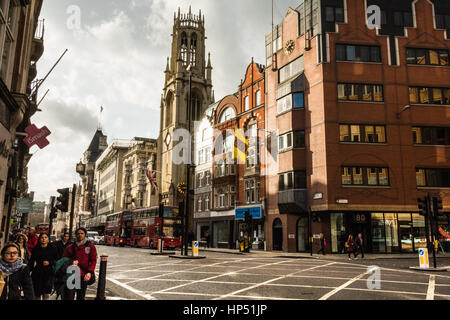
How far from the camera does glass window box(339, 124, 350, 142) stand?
99.3 feet

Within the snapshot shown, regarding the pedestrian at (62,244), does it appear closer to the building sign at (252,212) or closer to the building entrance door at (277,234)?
the building entrance door at (277,234)

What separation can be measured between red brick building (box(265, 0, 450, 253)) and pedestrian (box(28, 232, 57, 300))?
74.7 feet

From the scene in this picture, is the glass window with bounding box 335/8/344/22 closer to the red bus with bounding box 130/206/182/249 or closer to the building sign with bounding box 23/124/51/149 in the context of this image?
the red bus with bounding box 130/206/182/249

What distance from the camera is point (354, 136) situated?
3034 cm

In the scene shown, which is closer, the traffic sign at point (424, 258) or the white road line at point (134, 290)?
the white road line at point (134, 290)

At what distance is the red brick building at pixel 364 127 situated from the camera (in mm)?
29219

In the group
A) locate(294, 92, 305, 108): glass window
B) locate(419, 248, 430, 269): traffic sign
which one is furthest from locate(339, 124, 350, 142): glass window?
locate(419, 248, 430, 269): traffic sign

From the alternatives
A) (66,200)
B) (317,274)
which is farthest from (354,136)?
(66,200)

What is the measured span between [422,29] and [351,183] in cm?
1484

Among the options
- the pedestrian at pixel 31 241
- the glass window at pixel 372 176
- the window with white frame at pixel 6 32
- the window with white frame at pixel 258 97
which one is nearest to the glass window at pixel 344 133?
the glass window at pixel 372 176

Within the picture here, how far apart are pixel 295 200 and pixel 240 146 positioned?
1145 cm

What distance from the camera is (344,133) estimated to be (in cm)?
3036

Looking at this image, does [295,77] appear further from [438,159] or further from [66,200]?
[66,200]

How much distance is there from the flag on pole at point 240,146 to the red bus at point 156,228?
8758 millimetres
